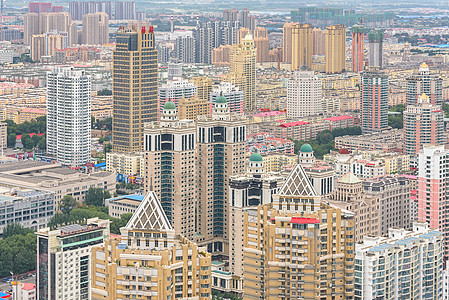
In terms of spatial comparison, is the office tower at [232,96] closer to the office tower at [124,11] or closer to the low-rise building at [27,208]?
the low-rise building at [27,208]

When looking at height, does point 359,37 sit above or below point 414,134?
above

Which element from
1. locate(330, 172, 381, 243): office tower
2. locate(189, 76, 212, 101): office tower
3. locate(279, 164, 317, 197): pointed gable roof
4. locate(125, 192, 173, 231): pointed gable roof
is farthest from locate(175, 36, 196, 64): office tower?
locate(125, 192, 173, 231): pointed gable roof

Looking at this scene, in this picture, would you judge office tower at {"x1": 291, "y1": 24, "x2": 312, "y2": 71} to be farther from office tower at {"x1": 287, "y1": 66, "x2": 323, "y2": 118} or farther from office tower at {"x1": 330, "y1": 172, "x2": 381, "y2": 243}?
office tower at {"x1": 330, "y1": 172, "x2": 381, "y2": 243}

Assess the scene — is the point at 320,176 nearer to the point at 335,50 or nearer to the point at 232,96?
the point at 232,96

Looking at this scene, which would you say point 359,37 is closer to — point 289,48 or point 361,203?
point 289,48

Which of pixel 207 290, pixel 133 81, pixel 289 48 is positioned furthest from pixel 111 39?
pixel 207 290

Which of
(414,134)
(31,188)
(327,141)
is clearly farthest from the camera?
(327,141)
